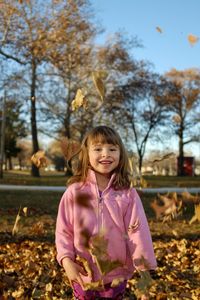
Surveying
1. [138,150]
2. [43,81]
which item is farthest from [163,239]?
[138,150]

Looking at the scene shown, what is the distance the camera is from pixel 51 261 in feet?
19.7

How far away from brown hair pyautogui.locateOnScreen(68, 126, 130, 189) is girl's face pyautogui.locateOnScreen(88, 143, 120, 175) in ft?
0.10

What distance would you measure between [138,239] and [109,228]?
172mm

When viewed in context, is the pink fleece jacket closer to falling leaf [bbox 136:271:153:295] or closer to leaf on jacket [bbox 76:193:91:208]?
leaf on jacket [bbox 76:193:91:208]

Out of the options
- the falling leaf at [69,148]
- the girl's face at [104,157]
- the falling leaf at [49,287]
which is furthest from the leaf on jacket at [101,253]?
the falling leaf at [49,287]

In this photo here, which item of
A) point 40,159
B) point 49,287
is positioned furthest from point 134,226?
point 49,287

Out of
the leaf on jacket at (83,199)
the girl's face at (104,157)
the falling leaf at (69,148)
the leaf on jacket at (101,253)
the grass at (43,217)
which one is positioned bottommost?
the grass at (43,217)

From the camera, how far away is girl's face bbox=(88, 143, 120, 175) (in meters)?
2.56

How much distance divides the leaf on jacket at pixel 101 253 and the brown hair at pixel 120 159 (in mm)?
503

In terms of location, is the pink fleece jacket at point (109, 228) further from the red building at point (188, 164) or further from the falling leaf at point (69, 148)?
the red building at point (188, 164)

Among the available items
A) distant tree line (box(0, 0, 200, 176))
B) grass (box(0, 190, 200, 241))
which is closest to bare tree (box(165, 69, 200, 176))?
distant tree line (box(0, 0, 200, 176))

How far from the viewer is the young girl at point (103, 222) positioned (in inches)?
96.1

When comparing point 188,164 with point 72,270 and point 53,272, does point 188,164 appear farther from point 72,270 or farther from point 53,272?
point 72,270

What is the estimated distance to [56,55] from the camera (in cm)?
1609
